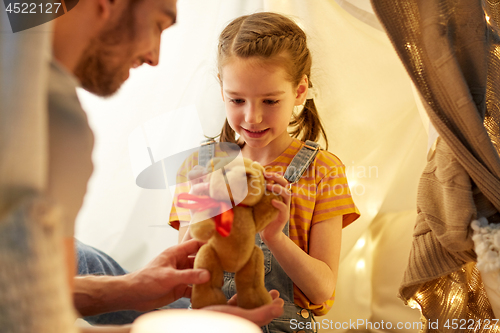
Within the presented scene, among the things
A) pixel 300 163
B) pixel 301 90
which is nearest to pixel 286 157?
pixel 300 163

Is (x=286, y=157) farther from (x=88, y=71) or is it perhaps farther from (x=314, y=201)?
(x=88, y=71)

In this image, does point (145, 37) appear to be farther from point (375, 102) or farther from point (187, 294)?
point (375, 102)

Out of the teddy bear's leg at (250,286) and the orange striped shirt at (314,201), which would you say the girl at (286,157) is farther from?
the teddy bear's leg at (250,286)

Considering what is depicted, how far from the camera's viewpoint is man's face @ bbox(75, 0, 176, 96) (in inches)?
16.3

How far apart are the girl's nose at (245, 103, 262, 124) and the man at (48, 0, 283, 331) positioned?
0.19m

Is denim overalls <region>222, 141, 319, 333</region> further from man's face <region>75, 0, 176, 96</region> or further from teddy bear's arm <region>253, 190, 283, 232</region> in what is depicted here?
man's face <region>75, 0, 176, 96</region>

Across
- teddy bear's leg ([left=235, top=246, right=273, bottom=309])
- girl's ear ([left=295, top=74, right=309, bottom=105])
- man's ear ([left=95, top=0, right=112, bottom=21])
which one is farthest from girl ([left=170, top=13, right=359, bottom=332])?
man's ear ([left=95, top=0, right=112, bottom=21])

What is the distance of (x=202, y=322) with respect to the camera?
1.34 ft

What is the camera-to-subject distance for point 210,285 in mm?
461

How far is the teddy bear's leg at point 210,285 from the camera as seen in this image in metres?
0.46

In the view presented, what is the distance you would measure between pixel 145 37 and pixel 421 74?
0.44 meters

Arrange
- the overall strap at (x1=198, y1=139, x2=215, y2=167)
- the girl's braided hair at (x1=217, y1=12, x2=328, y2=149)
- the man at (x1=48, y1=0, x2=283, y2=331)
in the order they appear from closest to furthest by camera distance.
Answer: the man at (x1=48, y1=0, x2=283, y2=331)
the overall strap at (x1=198, y1=139, x2=215, y2=167)
the girl's braided hair at (x1=217, y1=12, x2=328, y2=149)

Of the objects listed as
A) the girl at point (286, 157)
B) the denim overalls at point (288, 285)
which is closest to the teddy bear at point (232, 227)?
the girl at point (286, 157)

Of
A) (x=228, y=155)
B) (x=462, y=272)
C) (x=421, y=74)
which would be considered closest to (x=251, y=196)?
(x=228, y=155)
